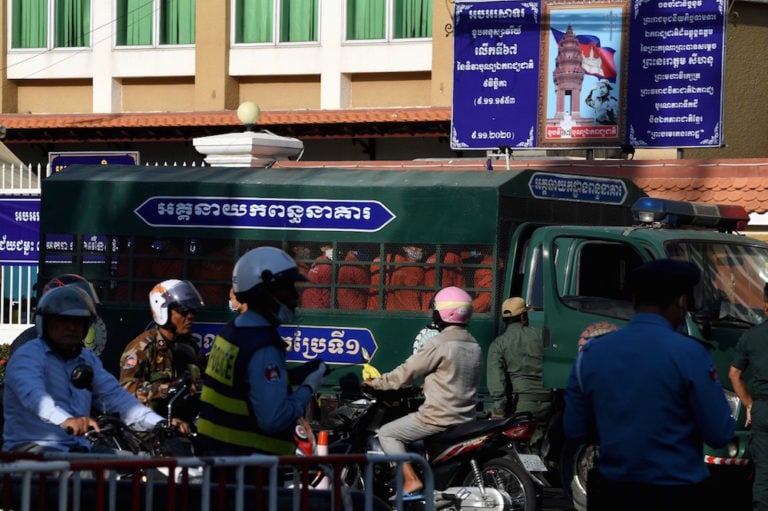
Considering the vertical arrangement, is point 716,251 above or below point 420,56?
below

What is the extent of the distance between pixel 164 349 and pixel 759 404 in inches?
153

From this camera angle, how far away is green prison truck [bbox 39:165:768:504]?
39.7ft

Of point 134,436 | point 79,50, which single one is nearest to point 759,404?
point 134,436

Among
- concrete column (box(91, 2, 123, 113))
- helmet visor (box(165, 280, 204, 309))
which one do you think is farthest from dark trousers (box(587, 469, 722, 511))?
concrete column (box(91, 2, 123, 113))

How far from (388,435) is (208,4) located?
17.7m

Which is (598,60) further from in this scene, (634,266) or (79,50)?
(79,50)

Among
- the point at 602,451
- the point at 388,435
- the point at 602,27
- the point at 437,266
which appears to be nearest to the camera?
the point at 602,451

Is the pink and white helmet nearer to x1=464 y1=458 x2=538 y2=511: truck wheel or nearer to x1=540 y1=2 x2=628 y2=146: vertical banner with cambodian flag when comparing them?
x1=464 y1=458 x2=538 y2=511: truck wheel

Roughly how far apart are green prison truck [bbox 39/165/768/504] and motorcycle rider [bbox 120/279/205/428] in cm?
322

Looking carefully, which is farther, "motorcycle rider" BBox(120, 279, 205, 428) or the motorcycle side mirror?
"motorcycle rider" BBox(120, 279, 205, 428)

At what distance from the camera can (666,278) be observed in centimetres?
594

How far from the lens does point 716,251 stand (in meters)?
11.9

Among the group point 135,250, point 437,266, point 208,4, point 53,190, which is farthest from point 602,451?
point 208,4

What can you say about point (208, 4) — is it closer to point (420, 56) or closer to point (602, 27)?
point (420, 56)
